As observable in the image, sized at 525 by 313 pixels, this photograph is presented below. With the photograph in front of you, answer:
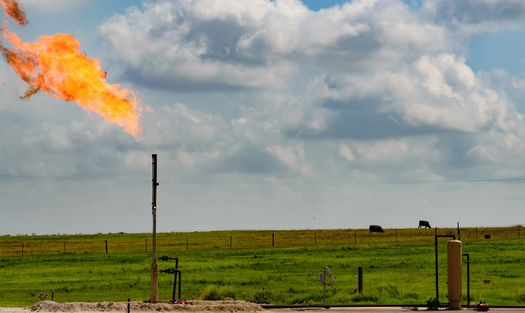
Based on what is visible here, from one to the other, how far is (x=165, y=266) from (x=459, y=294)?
35.6 m

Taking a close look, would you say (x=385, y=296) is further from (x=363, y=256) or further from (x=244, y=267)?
(x=363, y=256)

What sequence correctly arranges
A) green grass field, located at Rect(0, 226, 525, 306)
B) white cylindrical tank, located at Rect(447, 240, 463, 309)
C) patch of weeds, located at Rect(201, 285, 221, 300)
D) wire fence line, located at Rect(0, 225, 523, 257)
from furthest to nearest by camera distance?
1. wire fence line, located at Rect(0, 225, 523, 257)
2. green grass field, located at Rect(0, 226, 525, 306)
3. patch of weeds, located at Rect(201, 285, 221, 300)
4. white cylindrical tank, located at Rect(447, 240, 463, 309)

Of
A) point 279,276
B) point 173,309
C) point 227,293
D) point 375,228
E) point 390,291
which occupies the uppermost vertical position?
point 375,228

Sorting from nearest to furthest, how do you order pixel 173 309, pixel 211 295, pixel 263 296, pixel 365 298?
pixel 173 309 → pixel 365 298 → pixel 263 296 → pixel 211 295

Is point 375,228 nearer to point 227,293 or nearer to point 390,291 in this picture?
point 390,291

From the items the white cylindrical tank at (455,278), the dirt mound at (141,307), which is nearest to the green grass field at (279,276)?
the white cylindrical tank at (455,278)

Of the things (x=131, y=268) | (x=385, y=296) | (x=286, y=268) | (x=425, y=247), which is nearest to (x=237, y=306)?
(x=385, y=296)

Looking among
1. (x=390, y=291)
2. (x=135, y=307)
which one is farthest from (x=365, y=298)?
(x=135, y=307)

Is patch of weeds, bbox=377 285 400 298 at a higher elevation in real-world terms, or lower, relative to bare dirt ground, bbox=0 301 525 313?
higher

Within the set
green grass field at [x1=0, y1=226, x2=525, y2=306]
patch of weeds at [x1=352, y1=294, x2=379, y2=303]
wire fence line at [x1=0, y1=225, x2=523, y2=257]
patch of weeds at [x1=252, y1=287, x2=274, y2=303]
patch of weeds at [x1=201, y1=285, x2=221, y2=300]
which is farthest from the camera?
wire fence line at [x1=0, y1=225, x2=523, y2=257]

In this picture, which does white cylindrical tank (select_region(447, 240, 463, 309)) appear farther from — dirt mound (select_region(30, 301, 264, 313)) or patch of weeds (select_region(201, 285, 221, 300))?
patch of weeds (select_region(201, 285, 221, 300))

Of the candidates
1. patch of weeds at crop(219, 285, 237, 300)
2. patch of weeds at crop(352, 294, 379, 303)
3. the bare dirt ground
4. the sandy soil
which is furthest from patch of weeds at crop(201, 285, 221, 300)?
patch of weeds at crop(352, 294, 379, 303)

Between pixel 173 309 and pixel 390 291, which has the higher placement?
pixel 390 291

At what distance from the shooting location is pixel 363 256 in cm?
6612
